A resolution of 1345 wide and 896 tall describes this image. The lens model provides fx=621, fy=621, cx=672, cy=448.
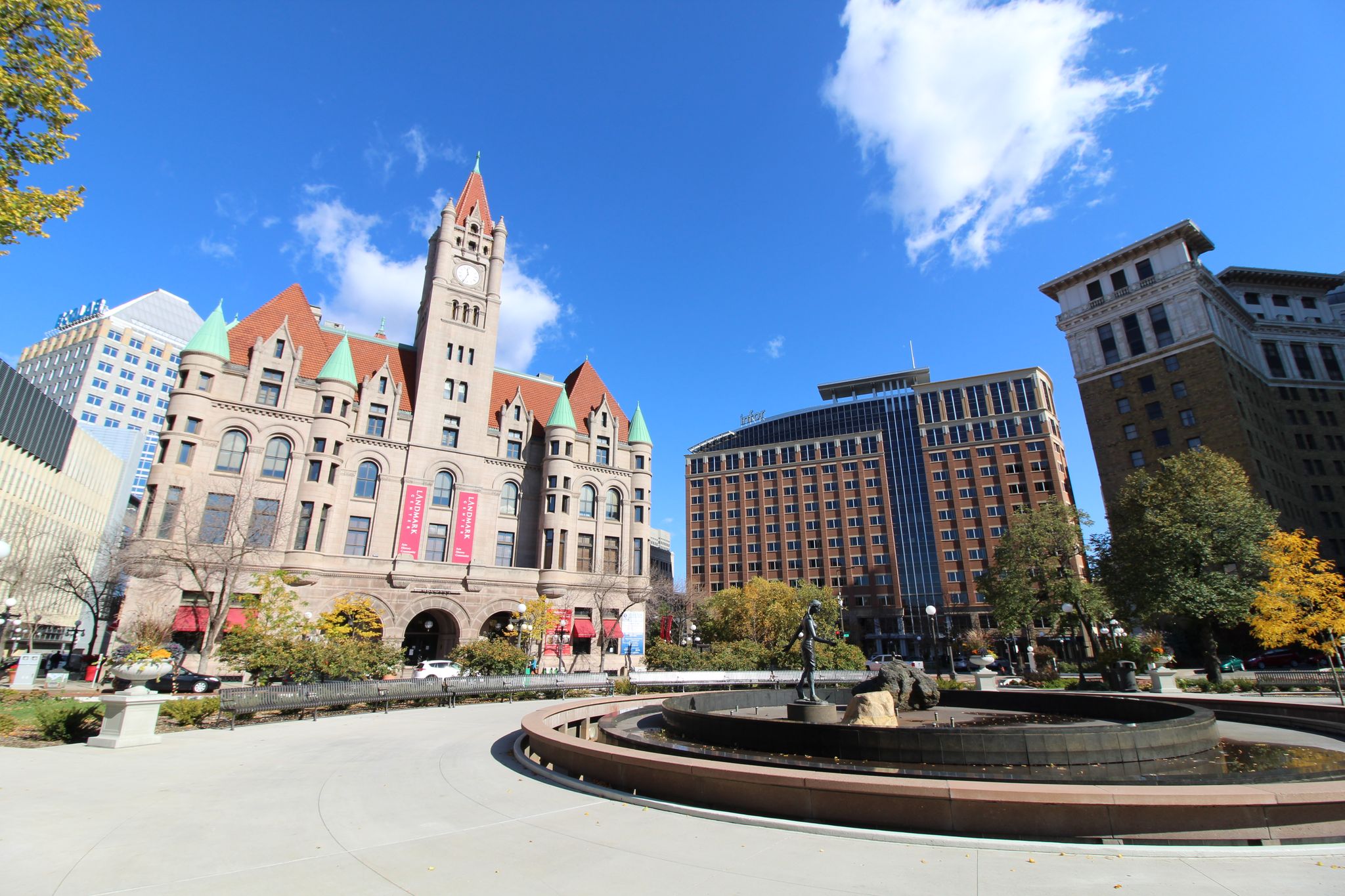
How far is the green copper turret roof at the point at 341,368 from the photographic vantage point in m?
38.9

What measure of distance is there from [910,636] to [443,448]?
66789 millimetres

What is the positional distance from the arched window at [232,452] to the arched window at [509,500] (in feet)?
50.6

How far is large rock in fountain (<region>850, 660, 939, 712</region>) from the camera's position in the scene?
13852mm

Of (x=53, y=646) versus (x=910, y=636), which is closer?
(x=53, y=646)

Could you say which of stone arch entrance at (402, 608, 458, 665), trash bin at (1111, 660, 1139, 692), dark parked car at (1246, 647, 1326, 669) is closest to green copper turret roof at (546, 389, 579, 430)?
stone arch entrance at (402, 608, 458, 665)

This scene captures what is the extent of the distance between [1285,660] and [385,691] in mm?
52211

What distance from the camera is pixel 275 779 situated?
960 centimetres

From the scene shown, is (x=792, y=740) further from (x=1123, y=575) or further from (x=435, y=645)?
(x=435, y=645)

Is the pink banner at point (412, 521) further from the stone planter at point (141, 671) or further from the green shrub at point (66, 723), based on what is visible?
the green shrub at point (66, 723)

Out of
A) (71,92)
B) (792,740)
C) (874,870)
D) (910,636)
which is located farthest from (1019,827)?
(910,636)

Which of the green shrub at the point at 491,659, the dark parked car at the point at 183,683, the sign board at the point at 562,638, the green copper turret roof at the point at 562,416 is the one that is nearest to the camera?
the dark parked car at the point at 183,683

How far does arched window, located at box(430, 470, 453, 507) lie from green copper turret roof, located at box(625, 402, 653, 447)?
45.9ft

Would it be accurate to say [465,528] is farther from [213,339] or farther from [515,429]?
[213,339]

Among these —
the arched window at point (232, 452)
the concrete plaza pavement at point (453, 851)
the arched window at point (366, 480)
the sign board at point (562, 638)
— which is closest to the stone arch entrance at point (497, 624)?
the sign board at point (562, 638)
